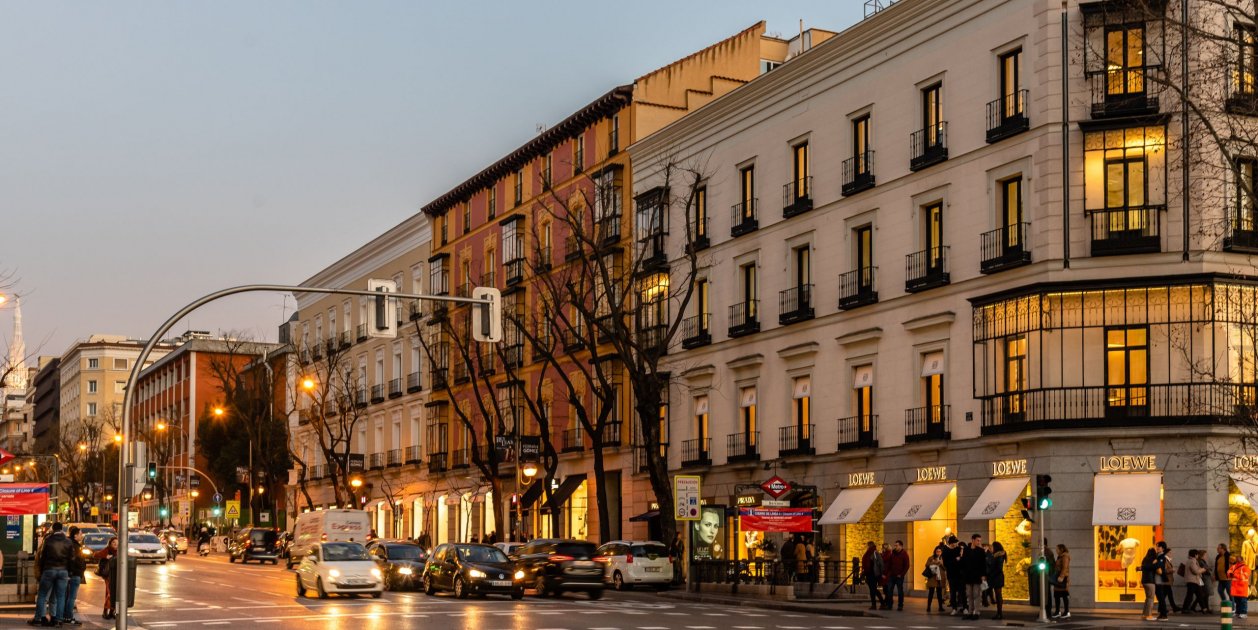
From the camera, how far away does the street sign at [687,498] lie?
4609 cm

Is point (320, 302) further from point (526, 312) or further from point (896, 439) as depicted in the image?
point (896, 439)

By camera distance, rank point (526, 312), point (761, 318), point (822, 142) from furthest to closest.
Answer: point (526, 312), point (761, 318), point (822, 142)

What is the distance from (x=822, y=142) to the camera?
50.4 meters

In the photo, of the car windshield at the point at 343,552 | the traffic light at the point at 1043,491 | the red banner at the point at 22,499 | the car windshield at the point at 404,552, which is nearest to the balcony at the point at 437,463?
the car windshield at the point at 404,552

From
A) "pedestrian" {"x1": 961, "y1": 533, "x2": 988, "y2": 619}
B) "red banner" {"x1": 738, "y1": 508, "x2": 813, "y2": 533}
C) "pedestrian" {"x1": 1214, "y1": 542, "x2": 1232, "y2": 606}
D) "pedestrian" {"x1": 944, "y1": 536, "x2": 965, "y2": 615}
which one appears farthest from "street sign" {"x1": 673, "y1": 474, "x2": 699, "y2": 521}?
"pedestrian" {"x1": 1214, "y1": 542, "x2": 1232, "y2": 606}

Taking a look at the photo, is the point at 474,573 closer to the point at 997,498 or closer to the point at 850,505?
the point at 850,505

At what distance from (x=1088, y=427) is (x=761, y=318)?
617 inches

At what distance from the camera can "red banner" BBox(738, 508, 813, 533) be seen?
43.4 metres

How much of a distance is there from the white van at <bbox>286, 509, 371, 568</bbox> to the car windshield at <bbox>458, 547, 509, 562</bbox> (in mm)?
19622

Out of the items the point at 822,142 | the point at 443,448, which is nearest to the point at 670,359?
the point at 822,142

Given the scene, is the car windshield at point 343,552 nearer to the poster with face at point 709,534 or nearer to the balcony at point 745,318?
the poster with face at point 709,534

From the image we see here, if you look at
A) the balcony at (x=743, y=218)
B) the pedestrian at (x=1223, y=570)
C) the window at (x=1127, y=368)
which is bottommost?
the pedestrian at (x=1223, y=570)

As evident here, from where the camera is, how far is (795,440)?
51.3 meters

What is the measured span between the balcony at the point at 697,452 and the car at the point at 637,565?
7.21 metres
